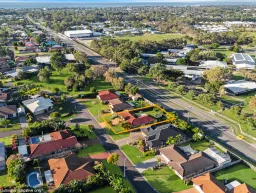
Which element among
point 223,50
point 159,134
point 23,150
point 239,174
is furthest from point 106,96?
point 223,50

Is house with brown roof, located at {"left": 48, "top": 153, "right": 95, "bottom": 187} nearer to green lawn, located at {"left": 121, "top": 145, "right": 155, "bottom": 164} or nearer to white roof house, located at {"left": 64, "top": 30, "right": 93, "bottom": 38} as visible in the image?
green lawn, located at {"left": 121, "top": 145, "right": 155, "bottom": 164}

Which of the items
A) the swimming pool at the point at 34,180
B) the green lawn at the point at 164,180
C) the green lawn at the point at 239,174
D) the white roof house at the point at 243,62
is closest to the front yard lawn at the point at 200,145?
the green lawn at the point at 239,174

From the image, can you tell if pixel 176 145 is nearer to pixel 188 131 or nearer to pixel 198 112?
pixel 188 131

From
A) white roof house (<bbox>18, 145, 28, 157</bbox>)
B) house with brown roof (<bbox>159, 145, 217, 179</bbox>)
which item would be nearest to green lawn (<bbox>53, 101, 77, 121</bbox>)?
white roof house (<bbox>18, 145, 28, 157</bbox>)

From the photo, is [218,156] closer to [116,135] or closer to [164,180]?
[164,180]

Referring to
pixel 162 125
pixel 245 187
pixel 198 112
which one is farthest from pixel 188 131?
pixel 245 187

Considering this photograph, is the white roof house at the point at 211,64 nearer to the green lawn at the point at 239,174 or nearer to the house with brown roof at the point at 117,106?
the house with brown roof at the point at 117,106
